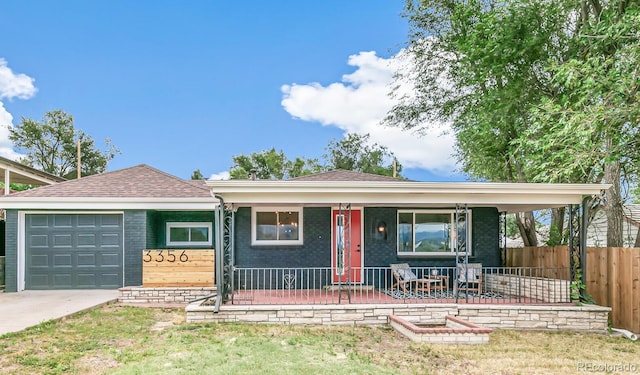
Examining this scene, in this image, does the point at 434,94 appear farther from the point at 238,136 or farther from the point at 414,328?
the point at 238,136

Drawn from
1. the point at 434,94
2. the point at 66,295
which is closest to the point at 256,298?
the point at 66,295

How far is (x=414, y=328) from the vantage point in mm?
6465

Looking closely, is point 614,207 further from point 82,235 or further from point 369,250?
point 82,235

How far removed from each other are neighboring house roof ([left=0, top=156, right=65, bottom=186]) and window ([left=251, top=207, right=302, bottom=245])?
754 cm

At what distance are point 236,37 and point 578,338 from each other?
1746 cm

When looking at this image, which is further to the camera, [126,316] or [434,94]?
[434,94]

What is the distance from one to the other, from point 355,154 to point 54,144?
21.0 meters

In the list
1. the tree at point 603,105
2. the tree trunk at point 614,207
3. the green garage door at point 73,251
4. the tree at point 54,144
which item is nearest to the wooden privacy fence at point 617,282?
the tree trunk at point 614,207

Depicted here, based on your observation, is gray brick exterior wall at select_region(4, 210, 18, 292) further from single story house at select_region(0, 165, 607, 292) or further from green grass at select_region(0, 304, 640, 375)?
green grass at select_region(0, 304, 640, 375)

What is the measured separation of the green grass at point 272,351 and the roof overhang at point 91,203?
3.64 meters

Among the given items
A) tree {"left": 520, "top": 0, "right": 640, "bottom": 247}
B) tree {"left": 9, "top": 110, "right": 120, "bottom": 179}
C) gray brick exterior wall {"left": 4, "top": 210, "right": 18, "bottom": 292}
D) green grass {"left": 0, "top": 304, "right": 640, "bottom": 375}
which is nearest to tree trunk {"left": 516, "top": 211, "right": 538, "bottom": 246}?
tree {"left": 520, "top": 0, "right": 640, "bottom": 247}

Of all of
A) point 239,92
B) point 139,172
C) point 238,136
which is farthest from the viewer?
point 238,136

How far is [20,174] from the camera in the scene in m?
12.8

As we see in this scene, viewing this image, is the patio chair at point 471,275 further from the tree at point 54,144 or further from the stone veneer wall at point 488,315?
the tree at point 54,144
